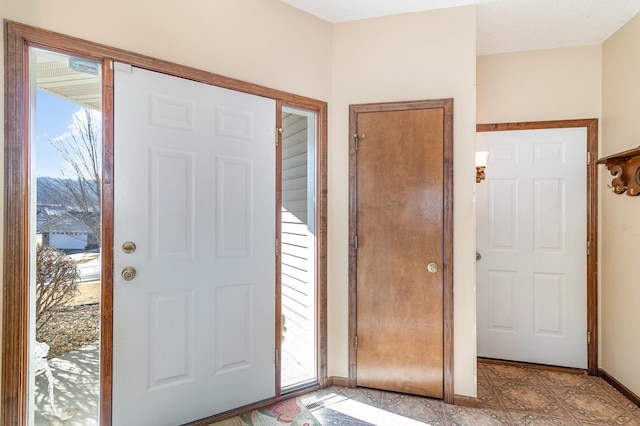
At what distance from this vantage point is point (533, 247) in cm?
267

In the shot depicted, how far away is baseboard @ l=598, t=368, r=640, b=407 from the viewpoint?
212cm

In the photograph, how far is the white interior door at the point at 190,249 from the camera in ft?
5.25

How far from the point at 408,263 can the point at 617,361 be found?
68.4 inches

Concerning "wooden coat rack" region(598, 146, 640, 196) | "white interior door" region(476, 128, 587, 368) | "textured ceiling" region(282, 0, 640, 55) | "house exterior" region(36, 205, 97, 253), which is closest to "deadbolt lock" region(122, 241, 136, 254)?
"house exterior" region(36, 205, 97, 253)

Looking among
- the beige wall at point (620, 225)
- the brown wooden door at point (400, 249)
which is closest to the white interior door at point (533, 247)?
the beige wall at point (620, 225)

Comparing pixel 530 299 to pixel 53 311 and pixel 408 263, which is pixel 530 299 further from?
pixel 53 311

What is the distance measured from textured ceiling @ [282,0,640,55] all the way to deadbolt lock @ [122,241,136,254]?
1.75 m

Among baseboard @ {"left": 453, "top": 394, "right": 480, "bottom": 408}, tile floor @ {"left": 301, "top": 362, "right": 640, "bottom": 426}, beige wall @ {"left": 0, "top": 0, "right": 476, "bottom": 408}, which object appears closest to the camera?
beige wall @ {"left": 0, "top": 0, "right": 476, "bottom": 408}

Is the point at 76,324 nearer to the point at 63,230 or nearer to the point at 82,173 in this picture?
the point at 63,230

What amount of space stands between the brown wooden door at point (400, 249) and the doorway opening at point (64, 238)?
1536 mm

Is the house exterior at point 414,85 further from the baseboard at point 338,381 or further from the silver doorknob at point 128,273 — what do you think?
the silver doorknob at point 128,273

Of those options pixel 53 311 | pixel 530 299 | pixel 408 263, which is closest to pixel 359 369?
pixel 408 263

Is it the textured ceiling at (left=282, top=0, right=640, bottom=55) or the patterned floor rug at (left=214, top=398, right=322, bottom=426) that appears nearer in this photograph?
the patterned floor rug at (left=214, top=398, right=322, bottom=426)

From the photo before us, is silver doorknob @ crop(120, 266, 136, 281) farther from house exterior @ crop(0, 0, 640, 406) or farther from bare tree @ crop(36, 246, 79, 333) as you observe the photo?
house exterior @ crop(0, 0, 640, 406)
